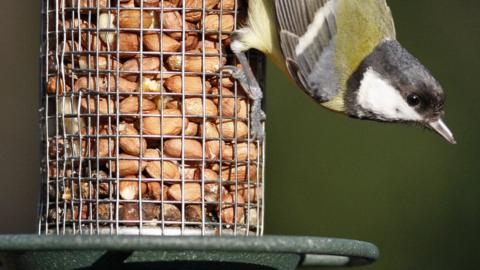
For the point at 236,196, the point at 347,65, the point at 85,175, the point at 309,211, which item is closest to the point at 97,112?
the point at 85,175

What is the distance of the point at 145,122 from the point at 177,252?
62cm

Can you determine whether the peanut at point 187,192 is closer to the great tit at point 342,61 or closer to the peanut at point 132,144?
the peanut at point 132,144

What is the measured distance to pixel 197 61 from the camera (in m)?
4.13

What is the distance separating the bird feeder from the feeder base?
0.17m

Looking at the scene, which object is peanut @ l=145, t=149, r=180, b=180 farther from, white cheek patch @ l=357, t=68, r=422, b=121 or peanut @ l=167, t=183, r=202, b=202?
white cheek patch @ l=357, t=68, r=422, b=121

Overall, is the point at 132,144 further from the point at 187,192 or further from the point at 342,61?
the point at 342,61

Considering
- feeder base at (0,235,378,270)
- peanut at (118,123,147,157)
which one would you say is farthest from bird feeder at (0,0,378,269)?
feeder base at (0,235,378,270)

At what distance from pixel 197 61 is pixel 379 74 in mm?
647

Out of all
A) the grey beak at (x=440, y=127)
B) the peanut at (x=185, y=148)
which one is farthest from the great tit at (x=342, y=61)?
the peanut at (x=185, y=148)

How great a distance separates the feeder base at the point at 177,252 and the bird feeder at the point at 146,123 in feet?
0.57

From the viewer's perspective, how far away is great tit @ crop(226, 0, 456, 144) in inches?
166

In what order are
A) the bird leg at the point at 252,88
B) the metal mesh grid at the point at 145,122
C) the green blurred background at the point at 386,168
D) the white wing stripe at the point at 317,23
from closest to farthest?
the metal mesh grid at the point at 145,122
the bird leg at the point at 252,88
the white wing stripe at the point at 317,23
the green blurred background at the point at 386,168

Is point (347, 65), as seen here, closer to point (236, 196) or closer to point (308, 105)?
point (236, 196)

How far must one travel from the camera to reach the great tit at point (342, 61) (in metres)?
4.21
